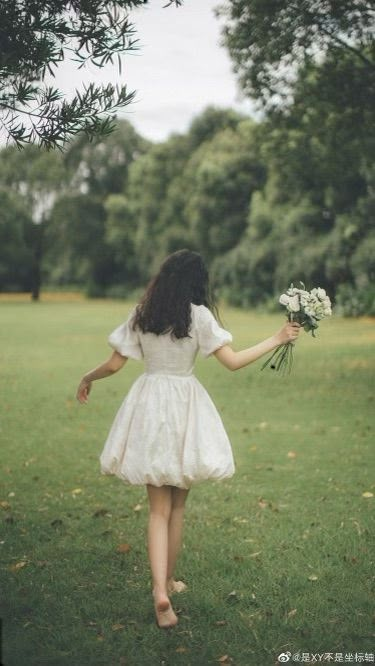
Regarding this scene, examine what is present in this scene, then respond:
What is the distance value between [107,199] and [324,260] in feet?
107

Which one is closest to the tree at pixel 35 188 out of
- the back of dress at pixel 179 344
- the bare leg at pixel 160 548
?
the back of dress at pixel 179 344

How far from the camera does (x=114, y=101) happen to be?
4.98 metres

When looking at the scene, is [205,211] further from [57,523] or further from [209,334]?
[209,334]

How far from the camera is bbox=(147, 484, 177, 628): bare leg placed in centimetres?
459

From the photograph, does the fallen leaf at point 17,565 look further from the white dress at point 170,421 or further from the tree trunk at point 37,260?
the tree trunk at point 37,260

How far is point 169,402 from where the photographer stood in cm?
471

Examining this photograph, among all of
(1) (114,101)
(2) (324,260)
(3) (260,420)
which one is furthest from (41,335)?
(1) (114,101)

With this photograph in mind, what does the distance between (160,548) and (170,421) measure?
2.37 feet

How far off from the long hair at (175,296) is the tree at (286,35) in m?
10.9

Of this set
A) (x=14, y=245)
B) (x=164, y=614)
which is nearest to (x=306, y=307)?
(x=164, y=614)

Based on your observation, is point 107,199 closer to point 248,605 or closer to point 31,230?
point 31,230

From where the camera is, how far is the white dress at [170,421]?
469cm

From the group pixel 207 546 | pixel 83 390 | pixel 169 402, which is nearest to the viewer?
pixel 169 402

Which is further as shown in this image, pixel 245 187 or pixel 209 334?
pixel 245 187
